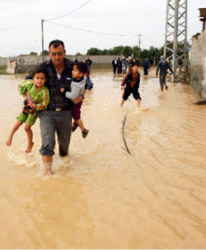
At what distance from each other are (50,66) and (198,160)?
2836mm

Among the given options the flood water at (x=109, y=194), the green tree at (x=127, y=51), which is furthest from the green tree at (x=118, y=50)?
the flood water at (x=109, y=194)

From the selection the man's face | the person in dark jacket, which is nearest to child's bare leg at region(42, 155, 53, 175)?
the person in dark jacket

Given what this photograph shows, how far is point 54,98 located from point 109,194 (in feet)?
4.73

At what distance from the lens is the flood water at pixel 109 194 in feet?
8.65

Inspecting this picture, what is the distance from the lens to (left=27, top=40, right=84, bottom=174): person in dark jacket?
138 inches

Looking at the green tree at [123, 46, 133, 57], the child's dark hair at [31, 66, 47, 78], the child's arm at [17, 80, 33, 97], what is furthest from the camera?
the green tree at [123, 46, 133, 57]

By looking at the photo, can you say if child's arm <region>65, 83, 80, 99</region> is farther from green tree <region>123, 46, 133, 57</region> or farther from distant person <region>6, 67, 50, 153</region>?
green tree <region>123, 46, 133, 57</region>

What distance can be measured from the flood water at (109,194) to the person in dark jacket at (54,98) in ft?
1.92

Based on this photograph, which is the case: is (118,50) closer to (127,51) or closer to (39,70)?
(127,51)

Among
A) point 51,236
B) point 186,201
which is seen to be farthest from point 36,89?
point 186,201

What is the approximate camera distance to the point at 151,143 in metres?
5.51

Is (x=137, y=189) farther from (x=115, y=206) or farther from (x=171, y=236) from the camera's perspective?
(x=171, y=236)

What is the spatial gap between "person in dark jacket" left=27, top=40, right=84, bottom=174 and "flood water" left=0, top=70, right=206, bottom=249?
59 centimetres

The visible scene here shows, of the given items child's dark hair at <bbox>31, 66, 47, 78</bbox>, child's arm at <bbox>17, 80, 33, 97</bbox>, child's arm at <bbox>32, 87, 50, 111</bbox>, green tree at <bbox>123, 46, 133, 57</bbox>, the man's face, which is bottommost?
child's arm at <bbox>32, 87, 50, 111</bbox>
